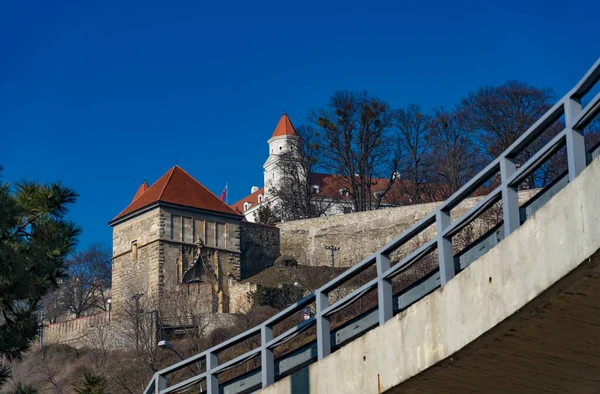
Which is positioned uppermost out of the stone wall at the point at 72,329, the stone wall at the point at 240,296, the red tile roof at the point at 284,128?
the red tile roof at the point at 284,128

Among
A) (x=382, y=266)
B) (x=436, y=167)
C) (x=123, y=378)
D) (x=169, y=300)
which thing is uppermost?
(x=436, y=167)

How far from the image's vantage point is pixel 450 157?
7144cm

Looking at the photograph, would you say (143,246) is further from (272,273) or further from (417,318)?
(417,318)

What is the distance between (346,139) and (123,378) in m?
34.5

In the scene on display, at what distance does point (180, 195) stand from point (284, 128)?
45.9 m

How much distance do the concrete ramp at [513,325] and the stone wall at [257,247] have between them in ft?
185

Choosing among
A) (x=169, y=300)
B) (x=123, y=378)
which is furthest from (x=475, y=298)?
(x=169, y=300)

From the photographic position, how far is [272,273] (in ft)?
202

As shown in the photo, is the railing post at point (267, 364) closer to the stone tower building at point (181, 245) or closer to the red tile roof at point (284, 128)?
the stone tower building at point (181, 245)

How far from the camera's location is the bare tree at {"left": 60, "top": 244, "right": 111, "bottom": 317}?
8211 cm

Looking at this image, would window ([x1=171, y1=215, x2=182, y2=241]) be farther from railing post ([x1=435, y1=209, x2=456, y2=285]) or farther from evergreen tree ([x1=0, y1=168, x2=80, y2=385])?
railing post ([x1=435, y1=209, x2=456, y2=285])

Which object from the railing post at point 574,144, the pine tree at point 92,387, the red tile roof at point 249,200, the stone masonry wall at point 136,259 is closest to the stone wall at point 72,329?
the stone masonry wall at point 136,259

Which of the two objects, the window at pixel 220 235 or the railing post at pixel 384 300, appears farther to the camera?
the window at pixel 220 235

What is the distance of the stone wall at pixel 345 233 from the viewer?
62812 millimetres
